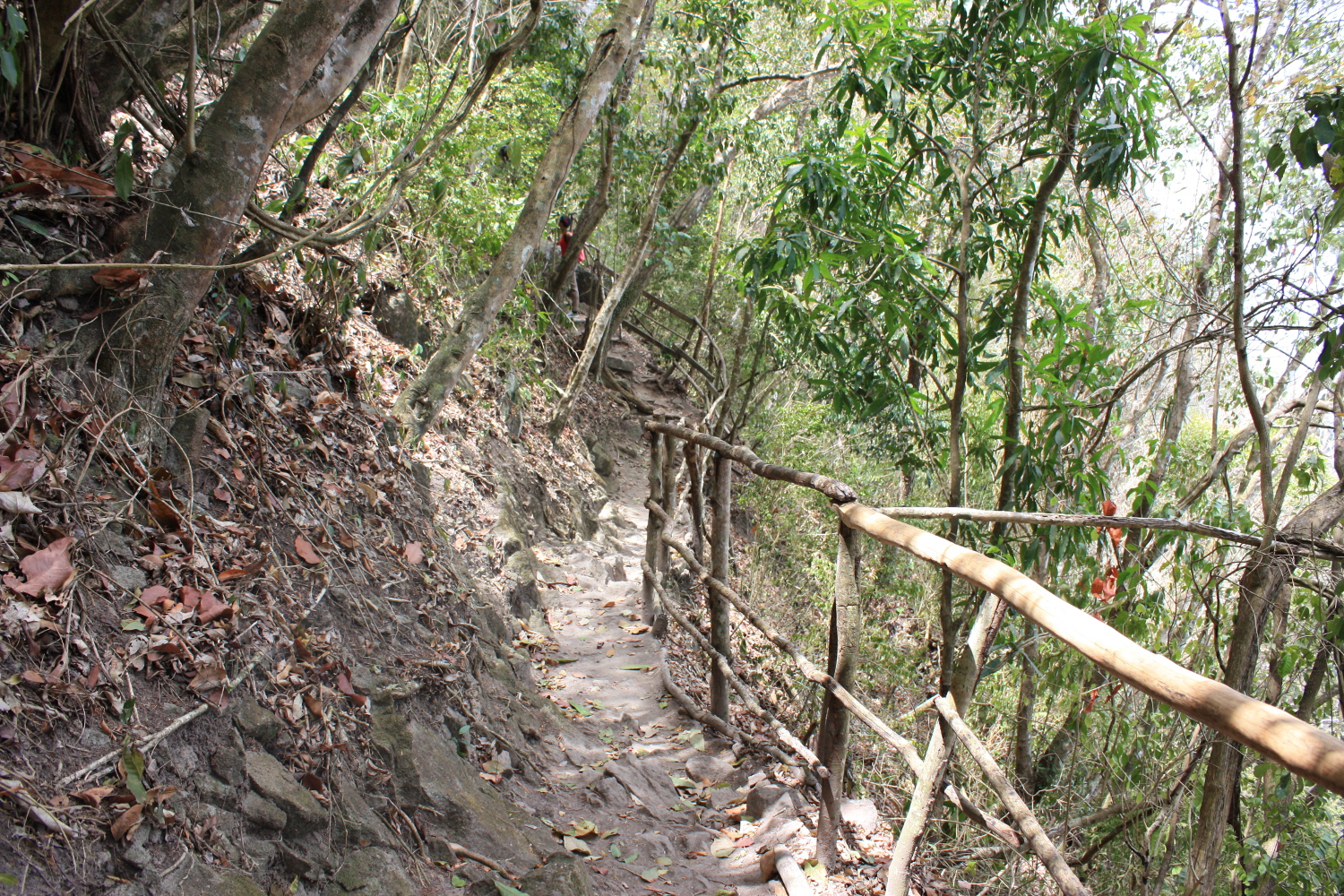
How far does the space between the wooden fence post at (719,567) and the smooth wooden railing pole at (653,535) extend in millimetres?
1165

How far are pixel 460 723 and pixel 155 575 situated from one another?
120 centimetres

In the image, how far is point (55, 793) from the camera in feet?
4.61

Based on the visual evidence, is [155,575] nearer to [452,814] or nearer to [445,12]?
[452,814]

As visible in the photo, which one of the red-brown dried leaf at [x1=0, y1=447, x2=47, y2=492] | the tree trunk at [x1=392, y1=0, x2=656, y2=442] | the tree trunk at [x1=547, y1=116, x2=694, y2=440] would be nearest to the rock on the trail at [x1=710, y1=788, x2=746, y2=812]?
the red-brown dried leaf at [x1=0, y1=447, x2=47, y2=492]

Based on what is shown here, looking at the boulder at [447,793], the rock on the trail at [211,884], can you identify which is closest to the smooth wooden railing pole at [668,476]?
the boulder at [447,793]

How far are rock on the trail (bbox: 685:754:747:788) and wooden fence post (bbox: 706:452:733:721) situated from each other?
0.73 ft

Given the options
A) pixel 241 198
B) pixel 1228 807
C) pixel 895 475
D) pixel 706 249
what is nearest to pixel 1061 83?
pixel 1228 807

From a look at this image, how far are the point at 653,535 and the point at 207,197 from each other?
3.13 meters

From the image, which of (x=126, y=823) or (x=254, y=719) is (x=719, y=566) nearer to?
(x=254, y=719)

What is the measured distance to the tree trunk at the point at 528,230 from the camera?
15.3ft

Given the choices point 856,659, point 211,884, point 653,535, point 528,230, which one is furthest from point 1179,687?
point 528,230

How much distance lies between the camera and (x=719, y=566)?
3516 mm

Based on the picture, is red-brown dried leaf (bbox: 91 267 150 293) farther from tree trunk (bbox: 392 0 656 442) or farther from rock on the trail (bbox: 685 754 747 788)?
rock on the trail (bbox: 685 754 747 788)

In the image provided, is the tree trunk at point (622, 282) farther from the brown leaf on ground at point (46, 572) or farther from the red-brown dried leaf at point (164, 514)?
the brown leaf on ground at point (46, 572)
